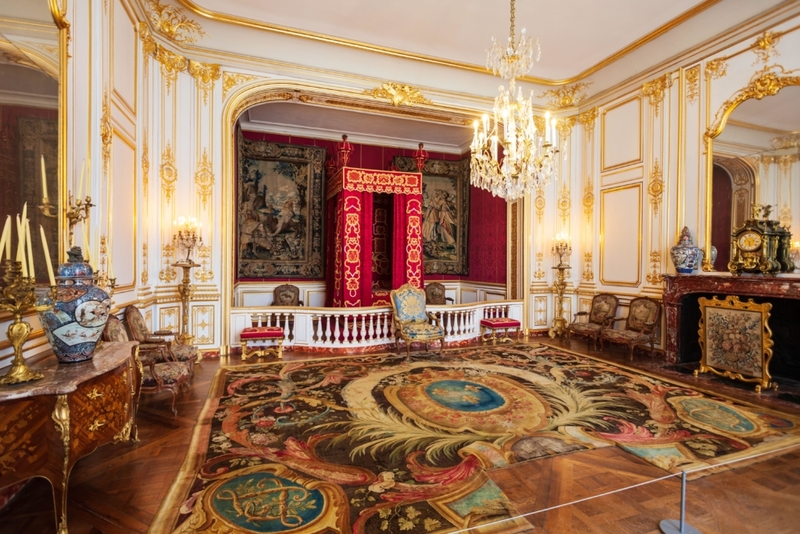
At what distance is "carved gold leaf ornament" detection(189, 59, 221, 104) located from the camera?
224 inches

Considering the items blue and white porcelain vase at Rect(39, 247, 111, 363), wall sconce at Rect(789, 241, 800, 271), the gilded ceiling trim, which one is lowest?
blue and white porcelain vase at Rect(39, 247, 111, 363)

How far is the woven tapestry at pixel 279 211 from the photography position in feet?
26.9

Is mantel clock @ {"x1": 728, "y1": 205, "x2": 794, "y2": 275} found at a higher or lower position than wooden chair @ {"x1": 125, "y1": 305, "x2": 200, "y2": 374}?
higher

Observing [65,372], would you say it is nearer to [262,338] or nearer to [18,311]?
[18,311]

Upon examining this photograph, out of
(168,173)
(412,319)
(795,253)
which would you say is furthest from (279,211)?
(795,253)

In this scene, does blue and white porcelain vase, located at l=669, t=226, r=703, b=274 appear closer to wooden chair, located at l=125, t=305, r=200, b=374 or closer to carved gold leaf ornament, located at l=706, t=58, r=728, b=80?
carved gold leaf ornament, located at l=706, t=58, r=728, b=80

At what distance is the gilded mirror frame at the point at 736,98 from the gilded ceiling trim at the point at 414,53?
3.02 ft

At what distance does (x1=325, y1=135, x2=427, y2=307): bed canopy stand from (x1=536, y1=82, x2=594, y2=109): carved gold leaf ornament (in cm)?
267

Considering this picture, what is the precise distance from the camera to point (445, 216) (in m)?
9.83

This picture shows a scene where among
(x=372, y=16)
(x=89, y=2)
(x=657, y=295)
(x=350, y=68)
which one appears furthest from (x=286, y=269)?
(x=657, y=295)

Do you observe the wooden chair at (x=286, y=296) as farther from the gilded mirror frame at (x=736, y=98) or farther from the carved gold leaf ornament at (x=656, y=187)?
the gilded mirror frame at (x=736, y=98)

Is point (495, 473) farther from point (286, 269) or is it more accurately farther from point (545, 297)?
point (286, 269)

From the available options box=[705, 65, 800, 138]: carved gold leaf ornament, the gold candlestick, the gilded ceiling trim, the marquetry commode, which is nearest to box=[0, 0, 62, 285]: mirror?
the gold candlestick

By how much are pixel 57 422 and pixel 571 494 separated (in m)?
2.77
